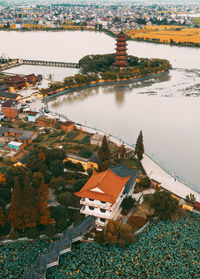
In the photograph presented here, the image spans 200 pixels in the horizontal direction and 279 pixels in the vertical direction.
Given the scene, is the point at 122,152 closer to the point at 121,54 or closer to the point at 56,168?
the point at 56,168

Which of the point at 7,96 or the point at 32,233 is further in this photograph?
the point at 7,96

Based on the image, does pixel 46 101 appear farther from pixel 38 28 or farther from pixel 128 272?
pixel 38 28

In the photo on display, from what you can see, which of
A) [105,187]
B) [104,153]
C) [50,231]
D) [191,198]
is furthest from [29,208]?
[191,198]

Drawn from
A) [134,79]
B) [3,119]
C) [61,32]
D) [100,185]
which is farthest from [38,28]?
[100,185]

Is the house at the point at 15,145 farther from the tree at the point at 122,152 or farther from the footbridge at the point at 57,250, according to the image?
the footbridge at the point at 57,250

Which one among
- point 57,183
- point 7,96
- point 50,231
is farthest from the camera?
point 7,96

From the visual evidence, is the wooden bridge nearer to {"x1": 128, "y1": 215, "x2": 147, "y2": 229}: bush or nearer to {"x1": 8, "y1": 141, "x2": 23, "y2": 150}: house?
{"x1": 8, "y1": 141, "x2": 23, "y2": 150}: house
